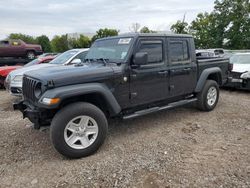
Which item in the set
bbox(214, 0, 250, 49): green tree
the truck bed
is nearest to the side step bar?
the truck bed

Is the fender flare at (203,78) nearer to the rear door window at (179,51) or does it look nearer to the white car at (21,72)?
the rear door window at (179,51)

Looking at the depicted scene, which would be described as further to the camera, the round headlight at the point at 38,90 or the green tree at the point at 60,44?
the green tree at the point at 60,44

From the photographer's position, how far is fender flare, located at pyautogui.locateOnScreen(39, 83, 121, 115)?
11.8ft

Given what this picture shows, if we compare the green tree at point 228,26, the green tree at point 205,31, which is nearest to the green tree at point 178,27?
the green tree at point 205,31

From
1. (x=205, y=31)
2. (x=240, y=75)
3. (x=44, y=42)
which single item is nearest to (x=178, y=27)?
(x=205, y=31)

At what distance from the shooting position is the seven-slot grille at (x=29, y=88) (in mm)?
4005

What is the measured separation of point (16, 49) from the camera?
49.0 ft

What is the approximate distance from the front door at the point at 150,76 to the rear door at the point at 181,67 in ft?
0.72

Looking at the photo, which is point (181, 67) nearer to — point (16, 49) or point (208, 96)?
point (208, 96)

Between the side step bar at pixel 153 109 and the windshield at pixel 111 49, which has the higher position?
the windshield at pixel 111 49

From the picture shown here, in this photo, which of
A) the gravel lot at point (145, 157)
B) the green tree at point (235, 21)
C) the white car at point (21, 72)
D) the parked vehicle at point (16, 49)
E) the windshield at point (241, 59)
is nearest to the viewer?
the gravel lot at point (145, 157)

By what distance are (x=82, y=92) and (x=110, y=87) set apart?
2.00 ft

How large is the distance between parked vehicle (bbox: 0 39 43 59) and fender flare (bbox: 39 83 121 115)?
1268 cm

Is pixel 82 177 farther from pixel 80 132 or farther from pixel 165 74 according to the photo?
pixel 165 74
